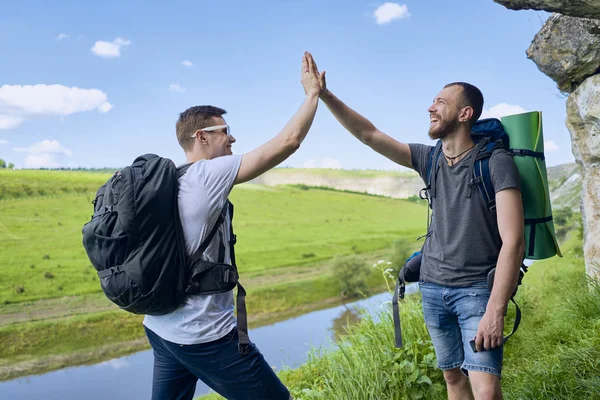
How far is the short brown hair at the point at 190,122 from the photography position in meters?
2.37

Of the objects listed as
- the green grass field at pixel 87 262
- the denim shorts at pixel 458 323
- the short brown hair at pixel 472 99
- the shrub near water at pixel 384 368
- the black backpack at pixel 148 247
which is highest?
the short brown hair at pixel 472 99

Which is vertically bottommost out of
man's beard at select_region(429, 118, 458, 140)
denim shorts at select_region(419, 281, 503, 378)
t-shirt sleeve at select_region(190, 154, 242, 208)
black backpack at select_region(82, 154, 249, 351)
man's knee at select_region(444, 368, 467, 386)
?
man's knee at select_region(444, 368, 467, 386)

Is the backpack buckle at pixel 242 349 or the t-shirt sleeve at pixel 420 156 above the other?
the t-shirt sleeve at pixel 420 156

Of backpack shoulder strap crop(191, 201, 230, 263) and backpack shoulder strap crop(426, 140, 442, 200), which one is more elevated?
backpack shoulder strap crop(426, 140, 442, 200)

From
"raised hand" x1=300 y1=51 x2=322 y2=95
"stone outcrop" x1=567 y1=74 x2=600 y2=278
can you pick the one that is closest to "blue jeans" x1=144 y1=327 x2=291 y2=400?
"raised hand" x1=300 y1=51 x2=322 y2=95

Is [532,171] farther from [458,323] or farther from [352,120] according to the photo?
[352,120]

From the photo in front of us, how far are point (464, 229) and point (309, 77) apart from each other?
1078 millimetres

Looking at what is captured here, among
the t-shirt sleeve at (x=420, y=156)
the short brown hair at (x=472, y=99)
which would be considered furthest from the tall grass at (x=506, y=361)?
the short brown hair at (x=472, y=99)

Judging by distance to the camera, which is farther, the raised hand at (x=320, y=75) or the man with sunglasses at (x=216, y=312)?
the raised hand at (x=320, y=75)

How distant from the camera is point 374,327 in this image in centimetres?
537

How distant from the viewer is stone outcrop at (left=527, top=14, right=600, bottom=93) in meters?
4.34

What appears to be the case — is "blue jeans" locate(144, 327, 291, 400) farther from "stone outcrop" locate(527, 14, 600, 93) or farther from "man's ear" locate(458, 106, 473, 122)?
"stone outcrop" locate(527, 14, 600, 93)

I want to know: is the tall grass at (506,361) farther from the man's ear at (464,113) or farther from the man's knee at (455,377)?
the man's ear at (464,113)

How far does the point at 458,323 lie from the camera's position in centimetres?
257
